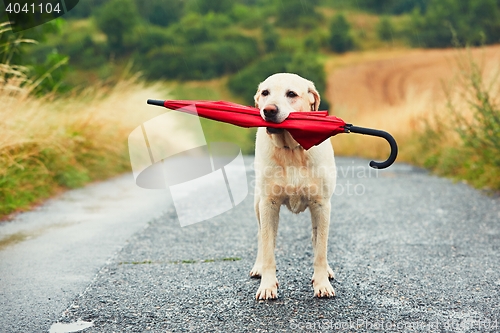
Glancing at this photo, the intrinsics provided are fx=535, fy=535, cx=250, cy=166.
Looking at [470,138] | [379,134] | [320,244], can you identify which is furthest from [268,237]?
[470,138]

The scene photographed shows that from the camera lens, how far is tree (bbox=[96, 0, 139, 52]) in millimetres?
34031

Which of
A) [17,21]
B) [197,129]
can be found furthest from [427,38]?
[17,21]

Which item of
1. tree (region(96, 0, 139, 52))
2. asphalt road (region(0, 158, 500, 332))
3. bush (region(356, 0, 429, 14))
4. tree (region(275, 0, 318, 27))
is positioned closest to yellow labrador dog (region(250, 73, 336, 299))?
asphalt road (region(0, 158, 500, 332))

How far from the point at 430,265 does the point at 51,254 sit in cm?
314

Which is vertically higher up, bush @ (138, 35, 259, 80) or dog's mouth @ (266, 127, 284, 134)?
dog's mouth @ (266, 127, 284, 134)

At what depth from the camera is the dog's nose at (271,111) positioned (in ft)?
11.0

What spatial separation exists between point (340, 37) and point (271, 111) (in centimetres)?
3440

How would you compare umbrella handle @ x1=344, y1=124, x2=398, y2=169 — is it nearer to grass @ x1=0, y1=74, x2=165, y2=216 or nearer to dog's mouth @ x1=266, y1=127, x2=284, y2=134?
dog's mouth @ x1=266, y1=127, x2=284, y2=134

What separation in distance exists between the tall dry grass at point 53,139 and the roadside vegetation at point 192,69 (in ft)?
0.09

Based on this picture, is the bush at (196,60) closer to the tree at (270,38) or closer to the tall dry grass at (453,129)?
the tree at (270,38)

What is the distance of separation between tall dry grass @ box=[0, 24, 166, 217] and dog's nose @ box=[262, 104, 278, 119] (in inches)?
155

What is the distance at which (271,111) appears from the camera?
3.37 metres

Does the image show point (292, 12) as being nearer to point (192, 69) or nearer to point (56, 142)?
point (192, 69)

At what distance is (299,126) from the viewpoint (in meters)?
3.38
